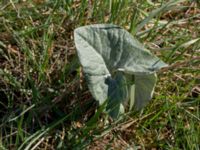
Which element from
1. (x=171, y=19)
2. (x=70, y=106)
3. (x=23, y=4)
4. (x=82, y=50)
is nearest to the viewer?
(x=82, y=50)

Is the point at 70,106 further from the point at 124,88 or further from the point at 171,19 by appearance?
the point at 171,19

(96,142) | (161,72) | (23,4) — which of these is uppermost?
(23,4)

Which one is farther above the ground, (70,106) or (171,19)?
(171,19)

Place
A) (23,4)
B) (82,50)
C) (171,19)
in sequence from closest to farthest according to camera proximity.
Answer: (82,50) → (23,4) → (171,19)

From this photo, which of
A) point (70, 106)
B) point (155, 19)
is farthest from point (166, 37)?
point (70, 106)
